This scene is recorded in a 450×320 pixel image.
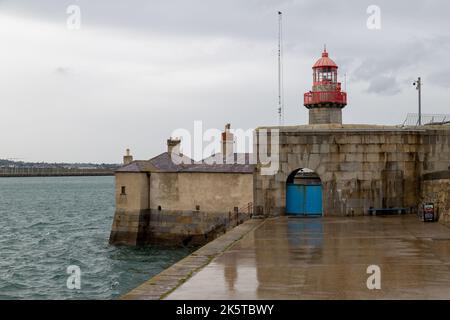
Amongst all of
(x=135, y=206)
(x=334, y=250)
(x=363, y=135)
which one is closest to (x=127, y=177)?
(x=135, y=206)

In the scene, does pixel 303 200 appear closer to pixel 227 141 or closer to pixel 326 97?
pixel 227 141

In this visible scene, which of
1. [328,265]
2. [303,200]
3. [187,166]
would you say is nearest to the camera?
[328,265]

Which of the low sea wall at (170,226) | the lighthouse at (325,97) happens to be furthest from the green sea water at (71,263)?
the lighthouse at (325,97)

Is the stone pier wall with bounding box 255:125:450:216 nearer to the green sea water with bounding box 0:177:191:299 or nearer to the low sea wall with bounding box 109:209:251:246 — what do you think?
the low sea wall with bounding box 109:209:251:246

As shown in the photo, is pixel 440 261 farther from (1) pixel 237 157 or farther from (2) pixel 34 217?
(2) pixel 34 217

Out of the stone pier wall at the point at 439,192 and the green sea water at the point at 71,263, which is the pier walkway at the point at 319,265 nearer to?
the stone pier wall at the point at 439,192

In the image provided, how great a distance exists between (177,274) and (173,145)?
877 inches

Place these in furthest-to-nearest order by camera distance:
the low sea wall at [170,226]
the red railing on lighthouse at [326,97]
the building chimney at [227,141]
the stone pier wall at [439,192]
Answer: the red railing on lighthouse at [326,97]
the building chimney at [227,141]
the low sea wall at [170,226]
the stone pier wall at [439,192]

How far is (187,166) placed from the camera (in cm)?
3122

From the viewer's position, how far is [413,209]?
86.7ft

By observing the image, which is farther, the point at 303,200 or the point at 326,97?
the point at 326,97

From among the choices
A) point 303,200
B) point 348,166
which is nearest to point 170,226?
point 303,200

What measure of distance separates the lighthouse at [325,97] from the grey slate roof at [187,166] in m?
9.05

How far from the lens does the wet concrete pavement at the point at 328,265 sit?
1059cm
